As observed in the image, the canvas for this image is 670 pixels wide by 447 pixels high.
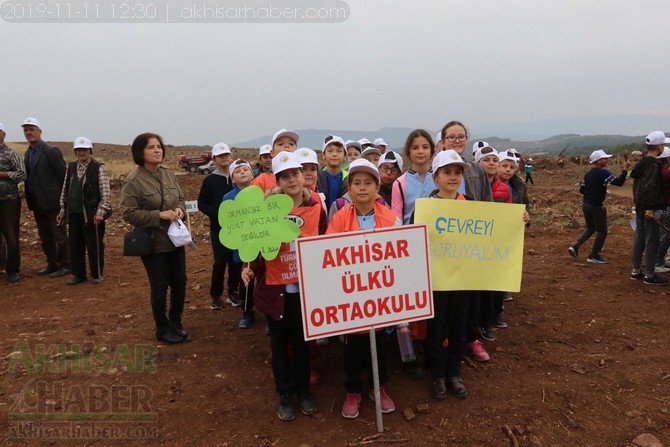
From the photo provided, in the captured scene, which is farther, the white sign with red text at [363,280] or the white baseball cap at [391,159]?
the white baseball cap at [391,159]

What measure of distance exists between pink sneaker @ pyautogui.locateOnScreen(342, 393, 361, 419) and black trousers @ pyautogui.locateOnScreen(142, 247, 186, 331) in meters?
2.22

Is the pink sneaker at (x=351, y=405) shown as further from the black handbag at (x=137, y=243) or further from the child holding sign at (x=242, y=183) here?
the black handbag at (x=137, y=243)

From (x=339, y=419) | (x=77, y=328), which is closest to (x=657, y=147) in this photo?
(x=339, y=419)

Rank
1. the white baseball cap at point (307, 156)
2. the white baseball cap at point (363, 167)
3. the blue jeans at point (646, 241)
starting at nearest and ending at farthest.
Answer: the white baseball cap at point (363, 167)
the white baseball cap at point (307, 156)
the blue jeans at point (646, 241)

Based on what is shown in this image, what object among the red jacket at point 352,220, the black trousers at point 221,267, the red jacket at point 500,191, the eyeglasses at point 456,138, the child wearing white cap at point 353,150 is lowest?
the black trousers at point 221,267

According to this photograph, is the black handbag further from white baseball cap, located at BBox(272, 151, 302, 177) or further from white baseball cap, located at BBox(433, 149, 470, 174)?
white baseball cap, located at BBox(433, 149, 470, 174)

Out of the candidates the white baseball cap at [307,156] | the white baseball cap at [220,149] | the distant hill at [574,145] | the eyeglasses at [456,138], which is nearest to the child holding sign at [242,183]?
the white baseball cap at [220,149]

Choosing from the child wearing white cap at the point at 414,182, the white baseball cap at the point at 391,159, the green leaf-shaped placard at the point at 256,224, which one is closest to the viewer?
the green leaf-shaped placard at the point at 256,224

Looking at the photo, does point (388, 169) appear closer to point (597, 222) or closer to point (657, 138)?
point (657, 138)

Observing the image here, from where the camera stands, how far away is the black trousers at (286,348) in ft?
10.9

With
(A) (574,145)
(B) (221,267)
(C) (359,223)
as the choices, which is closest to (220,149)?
(B) (221,267)

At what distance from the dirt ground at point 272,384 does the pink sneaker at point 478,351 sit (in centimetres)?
7

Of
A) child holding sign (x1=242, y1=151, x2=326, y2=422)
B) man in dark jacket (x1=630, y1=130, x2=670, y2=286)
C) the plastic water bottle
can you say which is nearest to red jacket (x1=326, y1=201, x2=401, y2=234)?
child holding sign (x1=242, y1=151, x2=326, y2=422)

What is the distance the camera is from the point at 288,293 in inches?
129
